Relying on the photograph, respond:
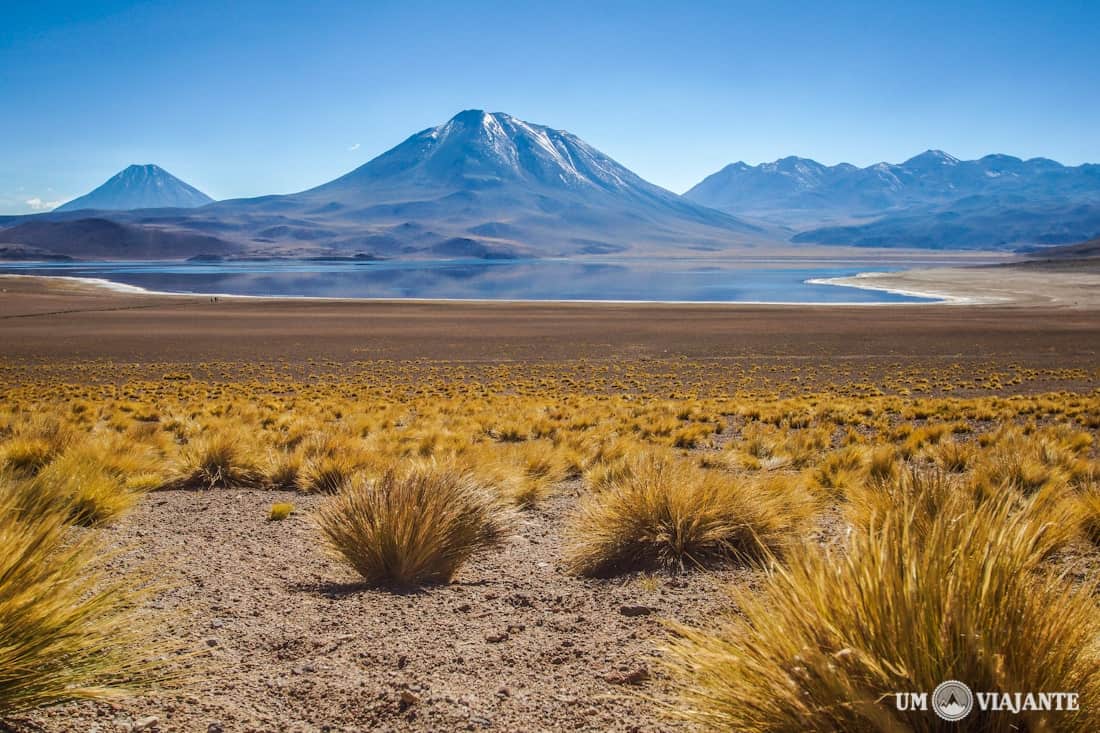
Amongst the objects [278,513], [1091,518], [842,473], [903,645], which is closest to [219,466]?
[278,513]

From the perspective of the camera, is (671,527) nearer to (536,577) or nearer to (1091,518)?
(536,577)

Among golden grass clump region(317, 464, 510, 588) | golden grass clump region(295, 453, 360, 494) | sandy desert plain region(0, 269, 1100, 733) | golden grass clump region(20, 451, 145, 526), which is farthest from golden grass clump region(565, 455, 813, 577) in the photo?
golden grass clump region(20, 451, 145, 526)

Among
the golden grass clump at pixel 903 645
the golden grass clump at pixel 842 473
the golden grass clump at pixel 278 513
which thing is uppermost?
the golden grass clump at pixel 903 645

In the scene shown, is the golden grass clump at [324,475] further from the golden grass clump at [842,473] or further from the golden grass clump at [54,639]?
the golden grass clump at [842,473]

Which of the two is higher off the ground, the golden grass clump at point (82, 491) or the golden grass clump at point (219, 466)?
the golden grass clump at point (82, 491)

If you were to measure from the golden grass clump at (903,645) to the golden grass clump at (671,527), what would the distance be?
1.98m

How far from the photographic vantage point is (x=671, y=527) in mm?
4422

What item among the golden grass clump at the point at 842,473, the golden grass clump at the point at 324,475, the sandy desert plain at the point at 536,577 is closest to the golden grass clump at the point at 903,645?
the sandy desert plain at the point at 536,577

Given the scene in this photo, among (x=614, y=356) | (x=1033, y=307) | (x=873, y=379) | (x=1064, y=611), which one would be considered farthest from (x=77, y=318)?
(x=1033, y=307)

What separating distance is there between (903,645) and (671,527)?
2.51m

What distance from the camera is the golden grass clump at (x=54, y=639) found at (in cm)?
231

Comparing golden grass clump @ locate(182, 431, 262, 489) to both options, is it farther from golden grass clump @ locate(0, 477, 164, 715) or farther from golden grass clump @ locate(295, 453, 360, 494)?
golden grass clump @ locate(0, 477, 164, 715)

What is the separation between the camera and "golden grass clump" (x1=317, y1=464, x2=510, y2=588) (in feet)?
13.4

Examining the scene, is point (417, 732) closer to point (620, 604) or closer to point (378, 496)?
point (620, 604)
